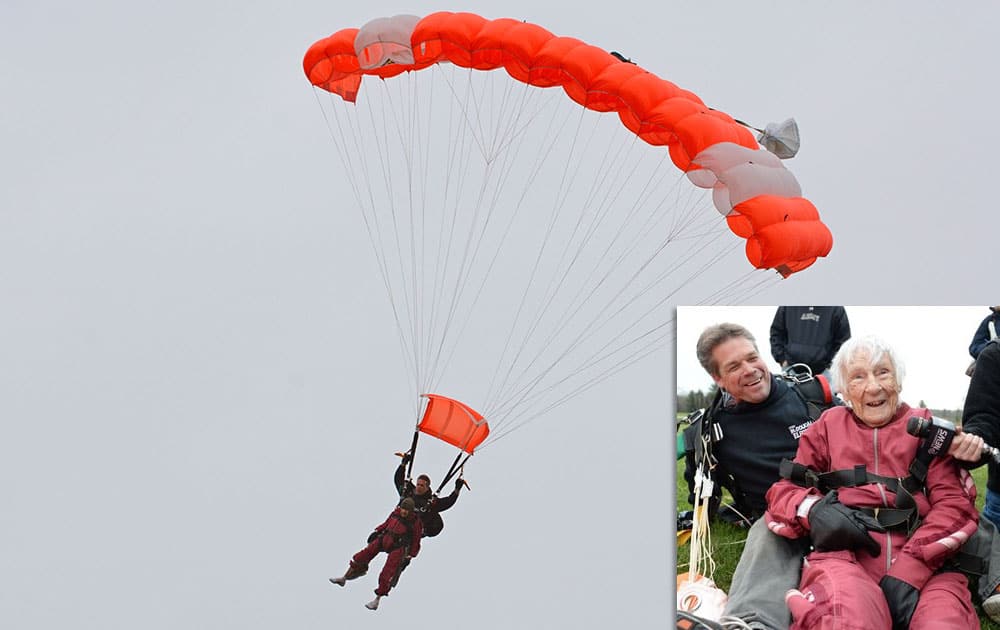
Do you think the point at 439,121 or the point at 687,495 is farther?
the point at 439,121

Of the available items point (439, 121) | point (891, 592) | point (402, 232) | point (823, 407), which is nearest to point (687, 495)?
point (823, 407)

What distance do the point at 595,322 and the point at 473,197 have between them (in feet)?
3.82

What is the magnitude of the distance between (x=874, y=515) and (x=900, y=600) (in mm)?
398

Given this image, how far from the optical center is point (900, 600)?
6.15 meters

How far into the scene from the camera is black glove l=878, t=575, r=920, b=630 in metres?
6.14

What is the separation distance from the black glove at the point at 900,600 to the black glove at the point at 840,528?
0.16 m

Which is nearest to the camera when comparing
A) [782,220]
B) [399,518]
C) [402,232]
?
[782,220]

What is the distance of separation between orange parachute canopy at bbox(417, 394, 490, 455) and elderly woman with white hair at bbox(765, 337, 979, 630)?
1322 mm

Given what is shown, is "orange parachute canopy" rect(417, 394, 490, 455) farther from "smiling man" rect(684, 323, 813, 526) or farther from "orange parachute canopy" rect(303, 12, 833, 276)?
"orange parachute canopy" rect(303, 12, 833, 276)

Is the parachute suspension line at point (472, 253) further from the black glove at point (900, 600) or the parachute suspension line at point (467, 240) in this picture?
the black glove at point (900, 600)

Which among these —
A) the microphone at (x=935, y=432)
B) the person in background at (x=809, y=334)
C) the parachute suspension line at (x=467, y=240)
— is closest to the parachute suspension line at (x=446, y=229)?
the parachute suspension line at (x=467, y=240)

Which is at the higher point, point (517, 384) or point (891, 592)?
point (517, 384)

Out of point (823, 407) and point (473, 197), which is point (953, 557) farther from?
point (473, 197)

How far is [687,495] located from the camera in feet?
23.4
